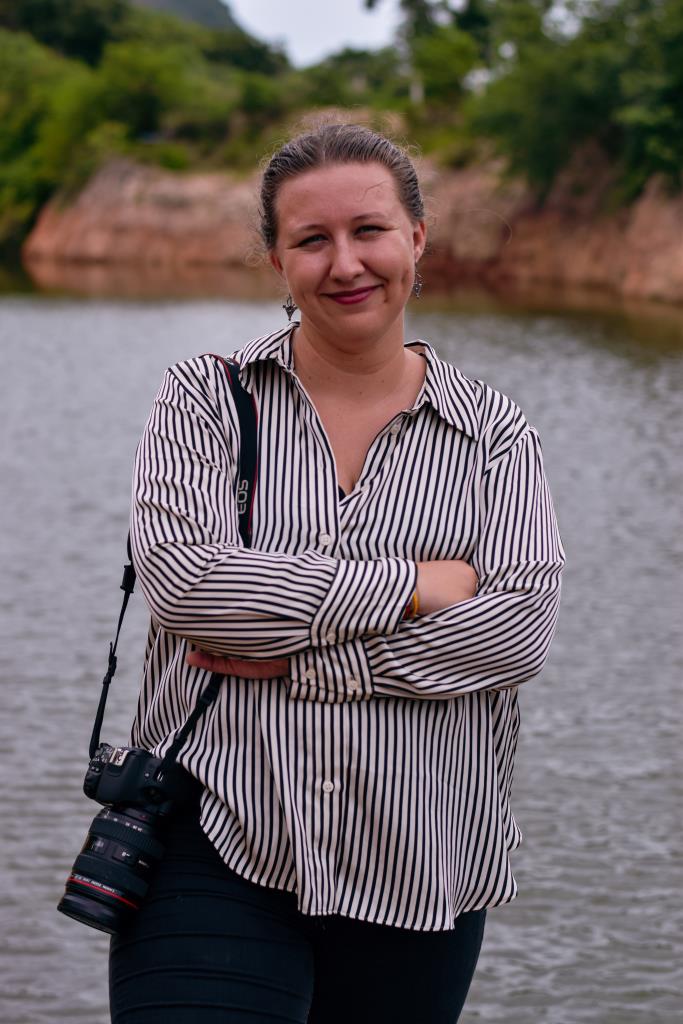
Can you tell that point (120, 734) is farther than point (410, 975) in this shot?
Yes

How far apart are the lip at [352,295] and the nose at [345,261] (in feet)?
0.10

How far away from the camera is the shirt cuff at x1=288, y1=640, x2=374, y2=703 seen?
231 cm

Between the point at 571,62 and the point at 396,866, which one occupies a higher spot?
the point at 571,62

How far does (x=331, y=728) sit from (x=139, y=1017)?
0.47 m

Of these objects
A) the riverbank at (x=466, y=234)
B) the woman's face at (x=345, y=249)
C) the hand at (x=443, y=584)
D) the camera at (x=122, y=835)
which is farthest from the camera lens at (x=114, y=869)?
the riverbank at (x=466, y=234)

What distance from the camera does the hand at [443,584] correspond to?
240cm

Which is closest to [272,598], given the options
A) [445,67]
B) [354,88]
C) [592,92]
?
[592,92]

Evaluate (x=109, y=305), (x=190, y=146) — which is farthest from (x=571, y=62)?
(x=190, y=146)

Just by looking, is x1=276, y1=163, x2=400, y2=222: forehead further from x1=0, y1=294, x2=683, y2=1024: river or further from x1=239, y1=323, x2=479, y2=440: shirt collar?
x1=0, y1=294, x2=683, y2=1024: river

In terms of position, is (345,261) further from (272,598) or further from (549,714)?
(549,714)

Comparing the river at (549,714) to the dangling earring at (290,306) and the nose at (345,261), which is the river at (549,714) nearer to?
the dangling earring at (290,306)

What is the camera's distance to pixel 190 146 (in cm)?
6644

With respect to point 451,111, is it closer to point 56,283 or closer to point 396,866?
point 56,283

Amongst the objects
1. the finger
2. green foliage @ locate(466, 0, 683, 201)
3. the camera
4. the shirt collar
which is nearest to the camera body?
the camera
